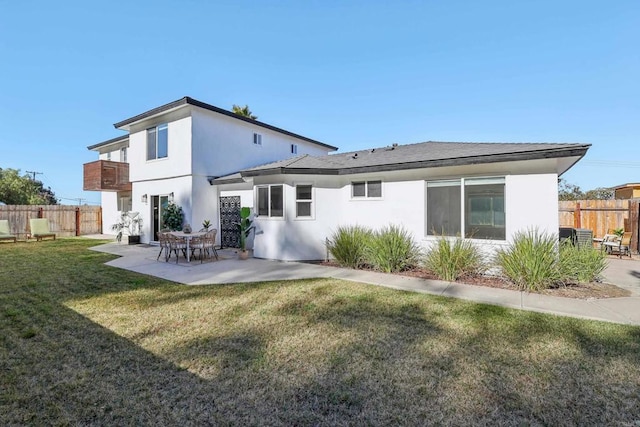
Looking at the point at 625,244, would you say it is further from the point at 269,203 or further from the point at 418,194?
the point at 269,203

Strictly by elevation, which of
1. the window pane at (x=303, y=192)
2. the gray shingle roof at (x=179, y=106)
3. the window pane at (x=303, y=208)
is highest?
the gray shingle roof at (x=179, y=106)

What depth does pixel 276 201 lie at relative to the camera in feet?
37.0

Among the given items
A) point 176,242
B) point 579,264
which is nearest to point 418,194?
point 579,264

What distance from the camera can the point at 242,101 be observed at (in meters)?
27.6

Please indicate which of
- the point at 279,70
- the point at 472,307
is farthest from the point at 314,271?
the point at 279,70

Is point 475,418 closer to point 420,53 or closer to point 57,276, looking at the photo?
point 57,276

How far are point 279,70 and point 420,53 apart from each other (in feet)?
26.2

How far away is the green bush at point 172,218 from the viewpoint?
45.5ft

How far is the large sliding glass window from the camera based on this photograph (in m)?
8.49

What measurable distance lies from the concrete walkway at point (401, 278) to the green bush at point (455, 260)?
440 mm

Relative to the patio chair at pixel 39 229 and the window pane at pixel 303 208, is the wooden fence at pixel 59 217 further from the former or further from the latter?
the window pane at pixel 303 208

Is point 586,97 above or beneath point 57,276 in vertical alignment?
above

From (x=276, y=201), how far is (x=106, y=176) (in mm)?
12638

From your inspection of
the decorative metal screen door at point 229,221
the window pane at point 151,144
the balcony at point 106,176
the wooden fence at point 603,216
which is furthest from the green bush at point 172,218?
the wooden fence at point 603,216
